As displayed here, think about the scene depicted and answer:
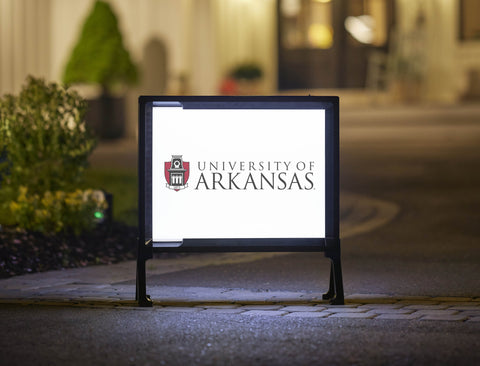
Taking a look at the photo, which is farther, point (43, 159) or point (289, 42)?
point (289, 42)

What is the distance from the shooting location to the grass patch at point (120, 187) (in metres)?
11.1

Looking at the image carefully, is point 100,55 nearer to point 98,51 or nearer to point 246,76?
point 98,51

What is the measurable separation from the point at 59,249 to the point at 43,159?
3.42 feet

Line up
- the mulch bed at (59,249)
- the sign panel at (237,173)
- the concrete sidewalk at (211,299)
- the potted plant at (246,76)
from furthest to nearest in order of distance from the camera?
the potted plant at (246,76)
the mulch bed at (59,249)
the sign panel at (237,173)
the concrete sidewalk at (211,299)

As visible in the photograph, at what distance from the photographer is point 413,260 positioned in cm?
904

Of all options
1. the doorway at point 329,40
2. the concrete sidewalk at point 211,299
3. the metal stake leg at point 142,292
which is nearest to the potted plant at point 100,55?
the doorway at point 329,40

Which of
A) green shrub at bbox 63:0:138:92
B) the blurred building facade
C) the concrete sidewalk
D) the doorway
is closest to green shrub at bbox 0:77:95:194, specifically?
the concrete sidewalk

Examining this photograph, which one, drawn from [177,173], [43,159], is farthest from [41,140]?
[177,173]

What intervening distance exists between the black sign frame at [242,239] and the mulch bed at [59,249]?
1610 millimetres

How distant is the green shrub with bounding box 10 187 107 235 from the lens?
9.51 meters

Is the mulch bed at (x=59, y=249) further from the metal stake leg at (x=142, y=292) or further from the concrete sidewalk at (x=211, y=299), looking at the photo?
the metal stake leg at (x=142, y=292)

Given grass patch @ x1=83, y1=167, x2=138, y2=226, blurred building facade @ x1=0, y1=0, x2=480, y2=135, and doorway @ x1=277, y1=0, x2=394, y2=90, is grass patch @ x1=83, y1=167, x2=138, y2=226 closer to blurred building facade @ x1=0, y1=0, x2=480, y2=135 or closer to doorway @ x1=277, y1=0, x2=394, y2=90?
blurred building facade @ x1=0, y1=0, x2=480, y2=135

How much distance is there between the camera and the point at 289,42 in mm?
28219

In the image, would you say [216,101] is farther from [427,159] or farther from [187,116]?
[427,159]
